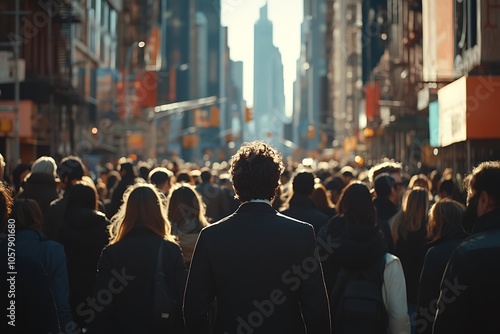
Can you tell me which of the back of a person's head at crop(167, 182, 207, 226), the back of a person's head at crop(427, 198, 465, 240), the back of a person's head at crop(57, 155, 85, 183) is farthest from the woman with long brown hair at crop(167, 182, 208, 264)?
the back of a person's head at crop(57, 155, 85, 183)

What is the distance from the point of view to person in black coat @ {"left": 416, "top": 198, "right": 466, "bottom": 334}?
701cm

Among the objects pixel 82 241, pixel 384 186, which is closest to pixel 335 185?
pixel 384 186

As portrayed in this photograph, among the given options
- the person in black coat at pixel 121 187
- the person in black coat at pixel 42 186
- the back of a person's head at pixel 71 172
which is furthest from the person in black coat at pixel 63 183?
the person in black coat at pixel 121 187

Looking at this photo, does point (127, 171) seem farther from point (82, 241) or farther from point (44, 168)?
point (82, 241)

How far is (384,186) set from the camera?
10.3 m

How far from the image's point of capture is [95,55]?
69.6 metres

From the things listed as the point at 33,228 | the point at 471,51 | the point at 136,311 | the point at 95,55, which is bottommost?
the point at 136,311

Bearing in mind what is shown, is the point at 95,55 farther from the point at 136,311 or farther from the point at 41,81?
the point at 136,311

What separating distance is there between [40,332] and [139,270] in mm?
1704

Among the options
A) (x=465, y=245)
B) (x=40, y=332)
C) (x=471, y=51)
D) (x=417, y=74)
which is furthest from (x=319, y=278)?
(x=417, y=74)

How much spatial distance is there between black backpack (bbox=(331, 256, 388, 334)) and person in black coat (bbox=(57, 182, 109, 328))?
9.11 ft

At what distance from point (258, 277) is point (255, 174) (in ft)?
1.91

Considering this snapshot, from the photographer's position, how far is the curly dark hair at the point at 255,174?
5441mm

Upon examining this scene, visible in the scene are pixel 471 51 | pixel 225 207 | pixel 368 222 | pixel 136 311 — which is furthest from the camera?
pixel 471 51
